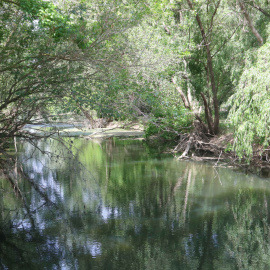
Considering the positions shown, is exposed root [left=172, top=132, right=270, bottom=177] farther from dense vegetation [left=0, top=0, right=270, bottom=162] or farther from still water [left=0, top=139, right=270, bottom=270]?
still water [left=0, top=139, right=270, bottom=270]

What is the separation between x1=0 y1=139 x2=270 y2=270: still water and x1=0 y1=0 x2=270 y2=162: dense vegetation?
112 centimetres

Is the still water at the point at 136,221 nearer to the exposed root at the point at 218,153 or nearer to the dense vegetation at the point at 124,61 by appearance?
the exposed root at the point at 218,153

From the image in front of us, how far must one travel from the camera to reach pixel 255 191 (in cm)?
849

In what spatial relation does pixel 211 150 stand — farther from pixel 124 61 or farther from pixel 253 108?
pixel 124 61

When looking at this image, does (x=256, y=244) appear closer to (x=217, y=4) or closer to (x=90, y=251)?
(x=90, y=251)

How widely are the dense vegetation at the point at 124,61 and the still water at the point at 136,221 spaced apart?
3.67ft

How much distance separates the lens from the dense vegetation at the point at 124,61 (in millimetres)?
6410

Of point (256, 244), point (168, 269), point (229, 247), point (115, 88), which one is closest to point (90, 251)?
point (168, 269)

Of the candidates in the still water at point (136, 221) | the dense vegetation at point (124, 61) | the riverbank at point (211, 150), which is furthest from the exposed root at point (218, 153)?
the still water at point (136, 221)

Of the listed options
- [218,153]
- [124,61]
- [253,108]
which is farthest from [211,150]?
[124,61]

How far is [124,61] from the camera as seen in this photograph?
803cm

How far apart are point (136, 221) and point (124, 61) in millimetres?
3567

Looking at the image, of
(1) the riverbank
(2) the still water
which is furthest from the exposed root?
(2) the still water

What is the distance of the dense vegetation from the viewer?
641cm
